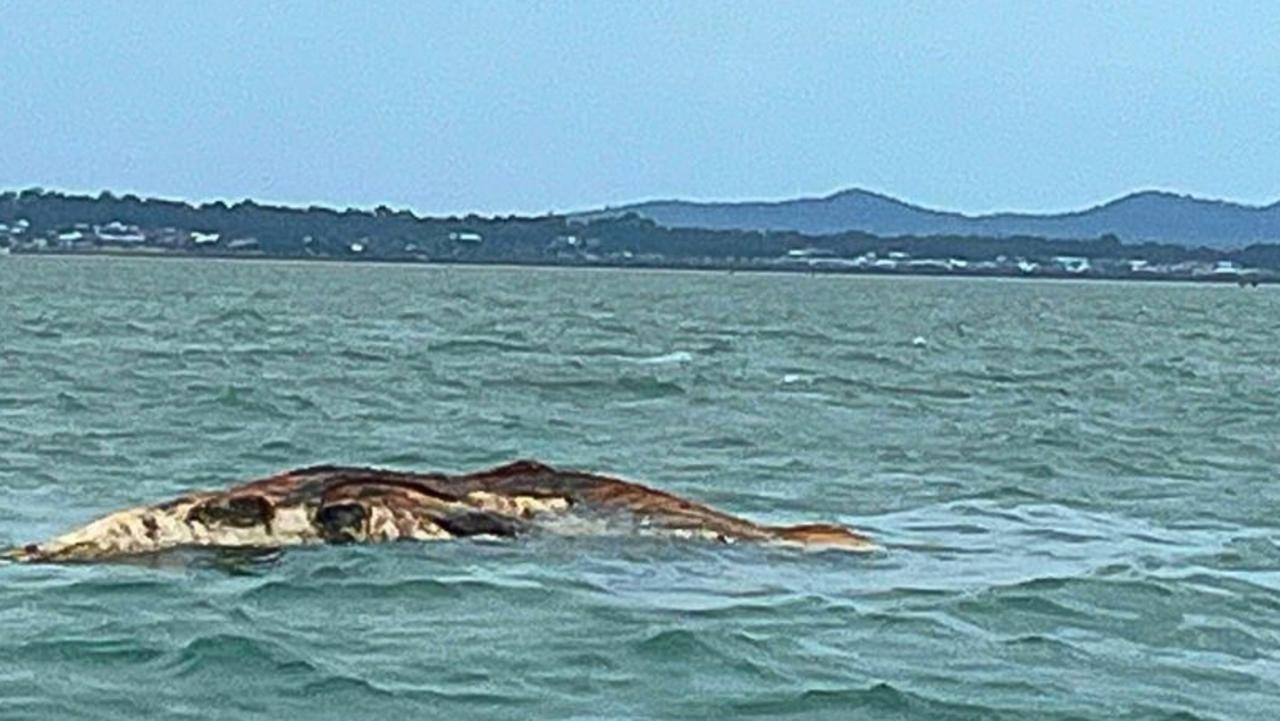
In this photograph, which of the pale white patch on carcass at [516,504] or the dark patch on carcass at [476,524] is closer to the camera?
the dark patch on carcass at [476,524]

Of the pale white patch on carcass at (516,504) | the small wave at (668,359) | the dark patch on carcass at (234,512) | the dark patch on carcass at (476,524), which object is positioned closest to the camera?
the dark patch on carcass at (234,512)

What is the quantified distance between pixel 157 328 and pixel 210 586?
1709 inches

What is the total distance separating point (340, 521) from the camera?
51.0ft

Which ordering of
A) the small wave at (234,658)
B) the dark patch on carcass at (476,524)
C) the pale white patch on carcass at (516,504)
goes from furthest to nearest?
1. the pale white patch on carcass at (516,504)
2. the dark patch on carcass at (476,524)
3. the small wave at (234,658)

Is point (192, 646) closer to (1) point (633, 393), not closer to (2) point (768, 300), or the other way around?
(1) point (633, 393)

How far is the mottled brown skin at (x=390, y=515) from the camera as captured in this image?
600 inches

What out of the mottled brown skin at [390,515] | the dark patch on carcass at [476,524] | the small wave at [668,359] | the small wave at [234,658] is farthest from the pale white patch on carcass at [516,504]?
the small wave at [668,359]

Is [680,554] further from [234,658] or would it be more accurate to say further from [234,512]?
[234,658]

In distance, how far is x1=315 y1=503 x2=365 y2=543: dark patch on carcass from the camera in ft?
50.6

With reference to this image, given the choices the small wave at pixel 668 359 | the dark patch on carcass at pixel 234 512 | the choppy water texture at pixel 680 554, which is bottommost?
the small wave at pixel 668 359

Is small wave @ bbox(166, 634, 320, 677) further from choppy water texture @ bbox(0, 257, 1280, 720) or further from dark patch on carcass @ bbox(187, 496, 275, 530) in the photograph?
dark patch on carcass @ bbox(187, 496, 275, 530)

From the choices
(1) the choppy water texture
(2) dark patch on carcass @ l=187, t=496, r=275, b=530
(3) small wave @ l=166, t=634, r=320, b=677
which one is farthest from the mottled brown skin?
(3) small wave @ l=166, t=634, r=320, b=677

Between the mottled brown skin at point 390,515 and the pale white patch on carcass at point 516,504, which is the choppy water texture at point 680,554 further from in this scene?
the pale white patch on carcass at point 516,504

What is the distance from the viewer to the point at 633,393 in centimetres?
3525
